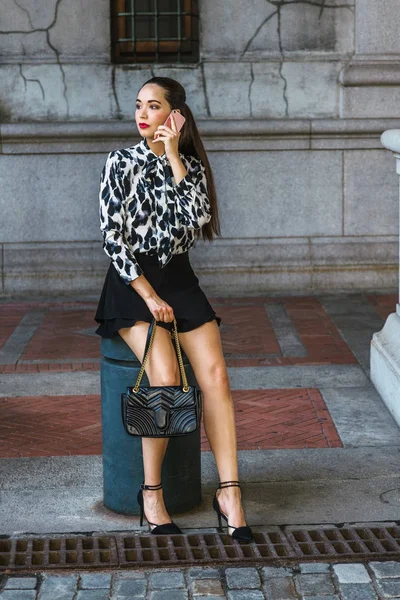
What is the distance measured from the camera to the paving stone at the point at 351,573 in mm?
4367

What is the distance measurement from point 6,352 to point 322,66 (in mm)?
4071

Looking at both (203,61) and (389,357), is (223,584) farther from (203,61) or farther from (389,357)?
(203,61)

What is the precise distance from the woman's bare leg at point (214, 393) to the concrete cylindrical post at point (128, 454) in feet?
0.31

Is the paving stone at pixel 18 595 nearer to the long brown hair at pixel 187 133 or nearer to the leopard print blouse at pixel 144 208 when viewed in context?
the leopard print blouse at pixel 144 208

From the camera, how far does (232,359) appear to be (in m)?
8.01

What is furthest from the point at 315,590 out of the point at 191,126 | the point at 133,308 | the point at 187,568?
the point at 191,126

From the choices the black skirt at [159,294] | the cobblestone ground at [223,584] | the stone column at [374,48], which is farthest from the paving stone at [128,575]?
the stone column at [374,48]

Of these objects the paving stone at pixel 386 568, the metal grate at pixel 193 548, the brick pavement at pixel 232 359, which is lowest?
the paving stone at pixel 386 568

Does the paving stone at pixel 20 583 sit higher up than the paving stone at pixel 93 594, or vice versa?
the paving stone at pixel 93 594

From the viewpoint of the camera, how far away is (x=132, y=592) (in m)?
4.28

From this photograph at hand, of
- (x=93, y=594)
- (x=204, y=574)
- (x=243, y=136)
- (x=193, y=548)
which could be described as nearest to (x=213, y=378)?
(x=193, y=548)

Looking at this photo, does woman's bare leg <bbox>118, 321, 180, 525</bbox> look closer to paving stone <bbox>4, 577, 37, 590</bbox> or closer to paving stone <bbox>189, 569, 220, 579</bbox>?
paving stone <bbox>189, 569, 220, 579</bbox>

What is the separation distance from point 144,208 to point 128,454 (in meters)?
1.12

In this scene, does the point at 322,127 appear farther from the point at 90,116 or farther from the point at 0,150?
the point at 0,150
